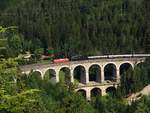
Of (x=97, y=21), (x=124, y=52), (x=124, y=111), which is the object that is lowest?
→ (x=124, y=111)

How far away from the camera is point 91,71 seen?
74.5m

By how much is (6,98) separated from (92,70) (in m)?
67.0

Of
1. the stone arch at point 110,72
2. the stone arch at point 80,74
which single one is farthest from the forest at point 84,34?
the stone arch at point 80,74

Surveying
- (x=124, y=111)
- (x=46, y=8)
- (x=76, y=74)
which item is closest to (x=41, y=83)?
(x=124, y=111)

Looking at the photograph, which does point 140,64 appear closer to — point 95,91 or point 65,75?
point 95,91

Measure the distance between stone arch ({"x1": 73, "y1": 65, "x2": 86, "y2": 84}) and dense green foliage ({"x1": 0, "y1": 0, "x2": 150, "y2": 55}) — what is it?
6.10 m

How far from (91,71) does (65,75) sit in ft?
15.5

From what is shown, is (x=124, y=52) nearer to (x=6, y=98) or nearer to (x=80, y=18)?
(x=80, y=18)

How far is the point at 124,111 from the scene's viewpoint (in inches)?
2041

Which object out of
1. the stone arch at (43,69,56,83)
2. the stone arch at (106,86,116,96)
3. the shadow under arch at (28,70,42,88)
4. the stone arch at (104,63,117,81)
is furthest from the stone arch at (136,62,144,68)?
the shadow under arch at (28,70,42,88)

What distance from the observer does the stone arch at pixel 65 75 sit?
70.0 m

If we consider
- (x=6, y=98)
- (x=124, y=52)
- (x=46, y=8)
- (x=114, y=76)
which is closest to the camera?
(x=6, y=98)

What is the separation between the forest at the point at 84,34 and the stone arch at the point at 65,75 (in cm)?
509

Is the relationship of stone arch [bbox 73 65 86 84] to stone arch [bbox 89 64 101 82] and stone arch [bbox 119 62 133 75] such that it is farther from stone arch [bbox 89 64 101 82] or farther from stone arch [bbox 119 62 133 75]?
stone arch [bbox 119 62 133 75]
